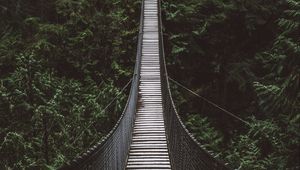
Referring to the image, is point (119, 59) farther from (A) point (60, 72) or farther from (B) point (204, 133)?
(B) point (204, 133)

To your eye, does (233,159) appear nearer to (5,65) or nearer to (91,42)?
(91,42)

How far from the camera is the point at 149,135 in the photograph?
11.2 m

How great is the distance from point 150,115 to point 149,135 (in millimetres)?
1627

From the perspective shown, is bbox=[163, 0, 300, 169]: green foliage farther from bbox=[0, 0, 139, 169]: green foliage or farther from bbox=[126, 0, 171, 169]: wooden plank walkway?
bbox=[0, 0, 139, 169]: green foliage

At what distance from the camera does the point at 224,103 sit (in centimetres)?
1803

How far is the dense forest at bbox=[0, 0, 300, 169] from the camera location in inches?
576

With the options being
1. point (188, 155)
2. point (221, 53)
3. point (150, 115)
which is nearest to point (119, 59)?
point (221, 53)

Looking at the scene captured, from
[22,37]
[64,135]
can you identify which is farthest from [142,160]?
[22,37]

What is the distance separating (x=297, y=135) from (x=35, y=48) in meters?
11.7

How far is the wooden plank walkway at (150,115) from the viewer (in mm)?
9766

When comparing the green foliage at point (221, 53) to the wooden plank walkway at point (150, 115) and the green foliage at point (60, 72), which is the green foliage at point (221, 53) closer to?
the wooden plank walkway at point (150, 115)

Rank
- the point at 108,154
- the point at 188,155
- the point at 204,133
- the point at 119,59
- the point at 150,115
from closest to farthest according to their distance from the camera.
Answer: the point at 108,154, the point at 188,155, the point at 150,115, the point at 204,133, the point at 119,59

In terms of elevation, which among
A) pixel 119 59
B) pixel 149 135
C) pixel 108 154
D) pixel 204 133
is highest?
pixel 108 154

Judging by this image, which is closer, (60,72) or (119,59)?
(60,72)
